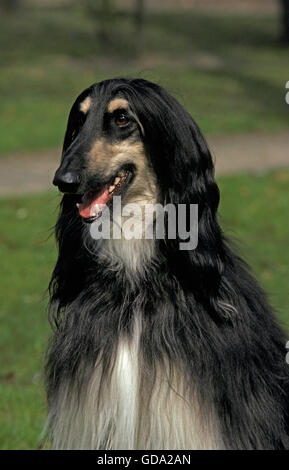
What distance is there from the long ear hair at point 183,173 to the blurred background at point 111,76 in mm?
551

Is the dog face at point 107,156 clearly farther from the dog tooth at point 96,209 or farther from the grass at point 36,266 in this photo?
the grass at point 36,266

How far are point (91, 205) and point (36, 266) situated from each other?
514 cm

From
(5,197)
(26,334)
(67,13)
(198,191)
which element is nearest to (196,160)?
(198,191)

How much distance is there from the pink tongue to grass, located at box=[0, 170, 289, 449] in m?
0.63

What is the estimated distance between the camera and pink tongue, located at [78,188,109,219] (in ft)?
11.9

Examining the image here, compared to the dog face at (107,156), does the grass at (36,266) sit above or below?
above

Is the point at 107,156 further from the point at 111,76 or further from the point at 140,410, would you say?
the point at 111,76

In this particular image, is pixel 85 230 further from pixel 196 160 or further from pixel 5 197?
pixel 5 197

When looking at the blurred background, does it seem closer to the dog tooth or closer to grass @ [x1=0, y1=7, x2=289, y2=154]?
grass @ [x1=0, y1=7, x2=289, y2=154]

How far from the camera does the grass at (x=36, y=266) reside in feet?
18.3

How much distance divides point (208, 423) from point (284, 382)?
1.55 ft

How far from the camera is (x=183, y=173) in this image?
12.0ft

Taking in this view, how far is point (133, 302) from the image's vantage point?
3.77m

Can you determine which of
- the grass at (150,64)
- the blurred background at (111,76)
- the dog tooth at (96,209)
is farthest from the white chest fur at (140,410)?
the grass at (150,64)
